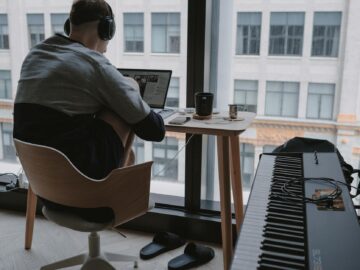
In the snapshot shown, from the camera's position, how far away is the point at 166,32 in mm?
2398

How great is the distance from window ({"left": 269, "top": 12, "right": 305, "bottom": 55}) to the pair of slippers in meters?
1.14

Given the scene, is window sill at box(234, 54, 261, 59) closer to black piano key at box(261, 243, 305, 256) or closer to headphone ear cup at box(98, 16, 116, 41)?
headphone ear cup at box(98, 16, 116, 41)

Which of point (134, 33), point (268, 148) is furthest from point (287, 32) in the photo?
point (134, 33)

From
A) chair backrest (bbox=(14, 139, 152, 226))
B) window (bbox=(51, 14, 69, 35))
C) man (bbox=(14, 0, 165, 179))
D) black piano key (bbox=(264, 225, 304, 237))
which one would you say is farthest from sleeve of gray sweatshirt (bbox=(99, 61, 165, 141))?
window (bbox=(51, 14, 69, 35))

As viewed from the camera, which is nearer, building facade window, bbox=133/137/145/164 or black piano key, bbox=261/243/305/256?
black piano key, bbox=261/243/305/256

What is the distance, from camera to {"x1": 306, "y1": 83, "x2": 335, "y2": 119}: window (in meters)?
2.16

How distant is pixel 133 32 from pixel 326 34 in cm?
108

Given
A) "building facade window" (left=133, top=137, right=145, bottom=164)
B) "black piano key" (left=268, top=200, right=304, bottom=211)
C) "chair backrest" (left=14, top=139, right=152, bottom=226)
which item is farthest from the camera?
"building facade window" (left=133, top=137, right=145, bottom=164)

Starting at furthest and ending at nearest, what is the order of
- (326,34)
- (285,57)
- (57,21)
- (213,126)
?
(57,21) < (285,57) < (326,34) < (213,126)

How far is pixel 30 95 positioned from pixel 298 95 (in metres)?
1.40

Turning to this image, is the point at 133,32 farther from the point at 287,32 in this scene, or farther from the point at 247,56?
the point at 287,32

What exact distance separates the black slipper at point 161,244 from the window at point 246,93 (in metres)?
0.84

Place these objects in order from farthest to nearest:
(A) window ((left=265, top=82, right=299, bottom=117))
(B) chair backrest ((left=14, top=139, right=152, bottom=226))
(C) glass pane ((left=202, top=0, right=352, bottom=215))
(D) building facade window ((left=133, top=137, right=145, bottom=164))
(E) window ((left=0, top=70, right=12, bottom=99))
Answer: (E) window ((left=0, top=70, right=12, bottom=99)), (D) building facade window ((left=133, top=137, right=145, bottom=164)), (A) window ((left=265, top=82, right=299, bottom=117)), (C) glass pane ((left=202, top=0, right=352, bottom=215)), (B) chair backrest ((left=14, top=139, right=152, bottom=226))

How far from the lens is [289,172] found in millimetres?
1326
